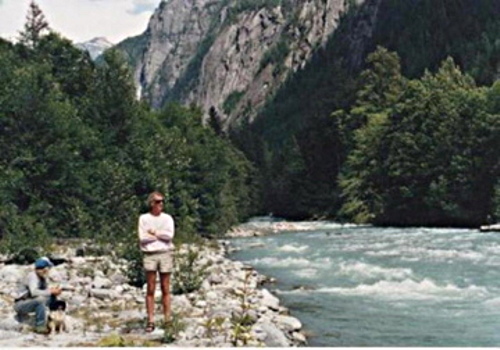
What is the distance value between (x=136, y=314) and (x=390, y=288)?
8.52 m

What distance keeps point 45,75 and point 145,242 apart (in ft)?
83.2

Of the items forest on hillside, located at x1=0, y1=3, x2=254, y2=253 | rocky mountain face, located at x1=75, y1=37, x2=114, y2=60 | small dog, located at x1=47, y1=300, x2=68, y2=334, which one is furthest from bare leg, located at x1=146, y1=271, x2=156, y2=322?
rocky mountain face, located at x1=75, y1=37, x2=114, y2=60

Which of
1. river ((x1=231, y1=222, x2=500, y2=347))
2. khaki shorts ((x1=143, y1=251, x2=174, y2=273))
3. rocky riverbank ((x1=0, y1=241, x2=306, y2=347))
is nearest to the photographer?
khaki shorts ((x1=143, y1=251, x2=174, y2=273))

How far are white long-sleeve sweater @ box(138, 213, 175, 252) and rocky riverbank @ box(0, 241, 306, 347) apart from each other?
1.20m

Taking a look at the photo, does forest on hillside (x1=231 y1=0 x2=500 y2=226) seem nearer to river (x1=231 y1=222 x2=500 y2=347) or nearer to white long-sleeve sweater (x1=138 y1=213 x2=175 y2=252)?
river (x1=231 y1=222 x2=500 y2=347)

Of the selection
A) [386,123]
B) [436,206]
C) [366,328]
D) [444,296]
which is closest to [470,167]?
[436,206]

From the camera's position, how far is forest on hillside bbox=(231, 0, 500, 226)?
158 feet

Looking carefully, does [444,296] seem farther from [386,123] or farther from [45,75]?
[386,123]

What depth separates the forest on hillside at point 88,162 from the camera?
28.7m

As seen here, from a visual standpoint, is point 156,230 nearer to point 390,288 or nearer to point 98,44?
point 390,288

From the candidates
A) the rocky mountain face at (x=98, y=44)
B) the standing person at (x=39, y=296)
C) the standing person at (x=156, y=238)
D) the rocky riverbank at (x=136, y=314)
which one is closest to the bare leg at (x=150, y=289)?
the standing person at (x=156, y=238)

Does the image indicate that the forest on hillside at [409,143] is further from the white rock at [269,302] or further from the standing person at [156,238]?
the standing person at [156,238]

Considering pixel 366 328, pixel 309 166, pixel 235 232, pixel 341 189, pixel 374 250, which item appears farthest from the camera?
pixel 309 166

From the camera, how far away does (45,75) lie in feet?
111
